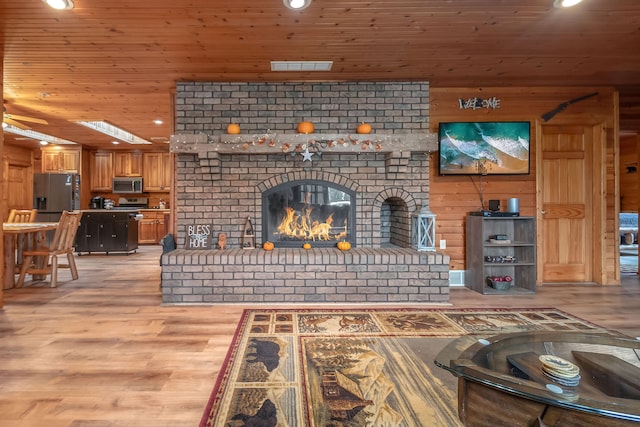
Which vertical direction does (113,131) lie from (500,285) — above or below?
above

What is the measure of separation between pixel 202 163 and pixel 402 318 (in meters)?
2.65

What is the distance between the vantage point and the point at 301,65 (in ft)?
12.0

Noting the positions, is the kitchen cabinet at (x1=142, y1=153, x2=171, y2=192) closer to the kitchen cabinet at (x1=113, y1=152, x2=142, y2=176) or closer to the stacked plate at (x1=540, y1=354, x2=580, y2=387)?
the kitchen cabinet at (x1=113, y1=152, x2=142, y2=176)

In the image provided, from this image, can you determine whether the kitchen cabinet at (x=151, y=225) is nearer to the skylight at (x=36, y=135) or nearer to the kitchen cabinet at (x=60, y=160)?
the kitchen cabinet at (x=60, y=160)

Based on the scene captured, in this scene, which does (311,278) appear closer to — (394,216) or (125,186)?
(394,216)

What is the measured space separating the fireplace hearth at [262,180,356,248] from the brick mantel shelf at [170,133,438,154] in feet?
1.63

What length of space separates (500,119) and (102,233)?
7.31 m

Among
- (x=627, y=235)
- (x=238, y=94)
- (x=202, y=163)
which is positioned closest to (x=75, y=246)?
(x=202, y=163)

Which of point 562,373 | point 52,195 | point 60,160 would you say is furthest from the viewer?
point 60,160

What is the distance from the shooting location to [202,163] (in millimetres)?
3996

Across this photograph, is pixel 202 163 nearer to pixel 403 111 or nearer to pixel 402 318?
pixel 403 111

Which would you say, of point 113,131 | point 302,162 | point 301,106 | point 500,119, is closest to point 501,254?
point 500,119

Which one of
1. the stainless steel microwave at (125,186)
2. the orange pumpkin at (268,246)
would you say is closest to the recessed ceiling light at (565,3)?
the orange pumpkin at (268,246)

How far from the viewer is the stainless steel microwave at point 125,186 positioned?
8.70 meters
